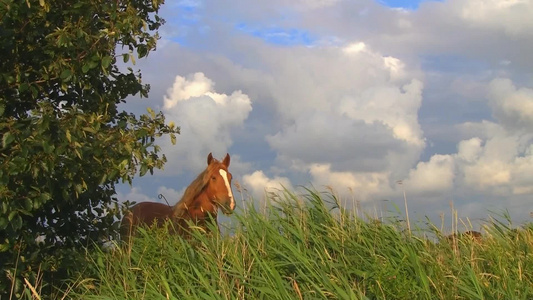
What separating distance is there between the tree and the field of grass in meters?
0.79

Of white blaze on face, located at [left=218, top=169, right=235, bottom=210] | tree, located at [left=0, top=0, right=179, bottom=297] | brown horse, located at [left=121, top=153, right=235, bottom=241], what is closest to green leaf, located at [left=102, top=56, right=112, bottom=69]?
tree, located at [left=0, top=0, right=179, bottom=297]

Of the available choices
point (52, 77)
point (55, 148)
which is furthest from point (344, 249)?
point (52, 77)

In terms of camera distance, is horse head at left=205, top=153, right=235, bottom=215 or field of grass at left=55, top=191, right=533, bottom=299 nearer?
field of grass at left=55, top=191, right=533, bottom=299

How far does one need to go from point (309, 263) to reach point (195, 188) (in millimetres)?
5846

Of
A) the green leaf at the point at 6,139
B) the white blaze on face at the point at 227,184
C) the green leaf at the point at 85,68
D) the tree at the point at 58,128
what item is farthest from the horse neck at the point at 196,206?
the green leaf at the point at 6,139

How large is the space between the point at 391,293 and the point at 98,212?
4838mm

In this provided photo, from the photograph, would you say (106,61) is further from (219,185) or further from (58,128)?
(219,185)

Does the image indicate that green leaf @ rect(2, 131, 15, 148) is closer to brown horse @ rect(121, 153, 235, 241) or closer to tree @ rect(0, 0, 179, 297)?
tree @ rect(0, 0, 179, 297)

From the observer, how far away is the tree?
7.52 m

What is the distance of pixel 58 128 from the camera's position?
25.0ft

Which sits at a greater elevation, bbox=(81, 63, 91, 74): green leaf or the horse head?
bbox=(81, 63, 91, 74): green leaf

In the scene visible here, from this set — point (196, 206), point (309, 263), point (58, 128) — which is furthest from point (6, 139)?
point (196, 206)

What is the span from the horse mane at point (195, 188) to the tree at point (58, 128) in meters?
3.25

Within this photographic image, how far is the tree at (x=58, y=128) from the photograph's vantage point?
7.52m
